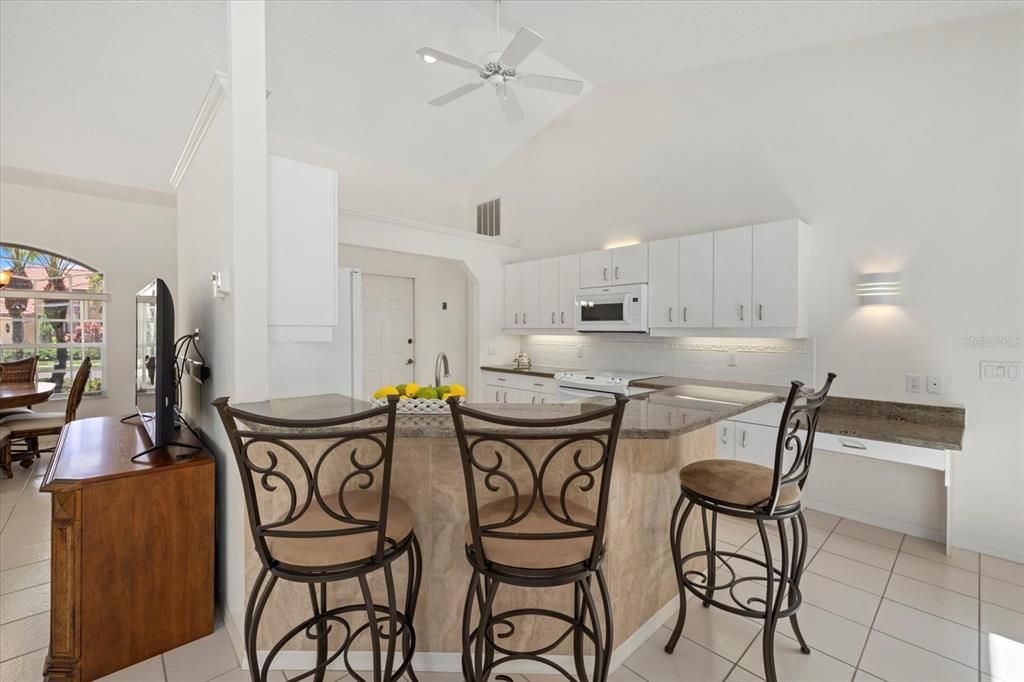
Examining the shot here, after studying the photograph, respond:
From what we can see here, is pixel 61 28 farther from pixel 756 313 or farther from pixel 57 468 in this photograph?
pixel 756 313

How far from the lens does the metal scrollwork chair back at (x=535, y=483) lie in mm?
1188

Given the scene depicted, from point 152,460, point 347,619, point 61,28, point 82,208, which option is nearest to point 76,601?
point 152,460

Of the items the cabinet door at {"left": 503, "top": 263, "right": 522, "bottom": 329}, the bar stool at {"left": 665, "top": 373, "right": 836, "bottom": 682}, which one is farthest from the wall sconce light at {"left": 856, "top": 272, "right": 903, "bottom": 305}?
the cabinet door at {"left": 503, "top": 263, "right": 522, "bottom": 329}

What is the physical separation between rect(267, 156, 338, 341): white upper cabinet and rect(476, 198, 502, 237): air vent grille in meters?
3.94

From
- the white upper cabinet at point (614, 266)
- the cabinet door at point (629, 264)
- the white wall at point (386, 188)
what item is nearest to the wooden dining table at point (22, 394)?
the white wall at point (386, 188)

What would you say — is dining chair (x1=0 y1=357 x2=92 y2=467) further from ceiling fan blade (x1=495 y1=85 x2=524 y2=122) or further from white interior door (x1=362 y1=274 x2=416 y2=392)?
ceiling fan blade (x1=495 y1=85 x2=524 y2=122)

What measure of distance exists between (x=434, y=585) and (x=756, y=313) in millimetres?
3048

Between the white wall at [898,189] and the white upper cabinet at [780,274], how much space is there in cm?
20

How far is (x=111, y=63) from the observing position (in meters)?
3.55

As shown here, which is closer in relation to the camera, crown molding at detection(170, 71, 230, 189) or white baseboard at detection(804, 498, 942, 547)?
crown molding at detection(170, 71, 230, 189)

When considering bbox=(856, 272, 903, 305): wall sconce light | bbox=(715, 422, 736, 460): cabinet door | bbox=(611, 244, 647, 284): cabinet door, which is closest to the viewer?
bbox=(856, 272, 903, 305): wall sconce light

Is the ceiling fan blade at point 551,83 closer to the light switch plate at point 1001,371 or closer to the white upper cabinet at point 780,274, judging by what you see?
the white upper cabinet at point 780,274

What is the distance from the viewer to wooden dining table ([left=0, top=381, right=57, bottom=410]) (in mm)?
3705

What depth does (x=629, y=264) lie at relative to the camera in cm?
445
